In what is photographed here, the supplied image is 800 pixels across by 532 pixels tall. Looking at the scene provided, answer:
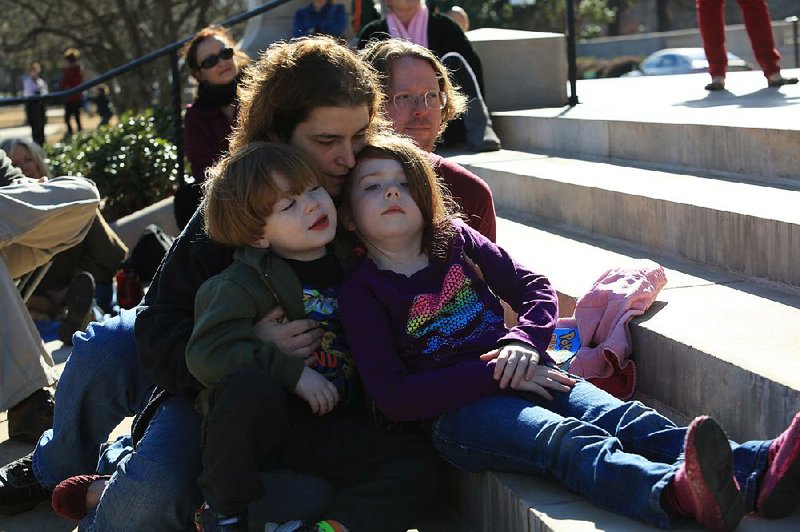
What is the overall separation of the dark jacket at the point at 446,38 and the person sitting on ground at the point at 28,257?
3.28 m

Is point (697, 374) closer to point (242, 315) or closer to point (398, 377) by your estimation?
point (398, 377)

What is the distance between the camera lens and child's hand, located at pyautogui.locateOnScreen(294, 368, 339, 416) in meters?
A: 2.97

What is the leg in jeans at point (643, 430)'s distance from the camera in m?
2.56

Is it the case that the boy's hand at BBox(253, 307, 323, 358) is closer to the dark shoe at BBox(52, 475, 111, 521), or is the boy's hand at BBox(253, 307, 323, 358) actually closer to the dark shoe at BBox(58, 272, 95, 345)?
the dark shoe at BBox(52, 475, 111, 521)

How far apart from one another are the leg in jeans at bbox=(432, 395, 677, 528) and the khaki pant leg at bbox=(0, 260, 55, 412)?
203 cm

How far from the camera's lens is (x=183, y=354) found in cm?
302

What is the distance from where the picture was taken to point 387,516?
2.92 metres

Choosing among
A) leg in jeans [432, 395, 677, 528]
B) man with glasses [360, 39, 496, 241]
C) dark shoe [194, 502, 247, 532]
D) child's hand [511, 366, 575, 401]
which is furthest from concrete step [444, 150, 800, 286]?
dark shoe [194, 502, 247, 532]

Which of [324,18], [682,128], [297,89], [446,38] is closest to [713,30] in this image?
[446,38]

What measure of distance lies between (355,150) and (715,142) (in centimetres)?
236

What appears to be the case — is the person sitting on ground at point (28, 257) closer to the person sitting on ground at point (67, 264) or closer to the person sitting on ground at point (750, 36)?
the person sitting on ground at point (67, 264)

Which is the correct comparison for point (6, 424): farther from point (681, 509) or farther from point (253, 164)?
point (681, 509)

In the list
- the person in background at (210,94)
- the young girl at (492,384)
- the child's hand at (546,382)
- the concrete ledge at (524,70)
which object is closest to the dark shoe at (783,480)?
the young girl at (492,384)

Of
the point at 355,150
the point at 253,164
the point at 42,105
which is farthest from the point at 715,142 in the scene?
the point at 42,105
